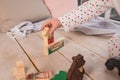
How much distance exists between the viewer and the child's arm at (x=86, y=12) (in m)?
0.86

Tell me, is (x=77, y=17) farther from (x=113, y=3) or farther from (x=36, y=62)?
(x=36, y=62)

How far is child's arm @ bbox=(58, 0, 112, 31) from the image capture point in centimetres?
86

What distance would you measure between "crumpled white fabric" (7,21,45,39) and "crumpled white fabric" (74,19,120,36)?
316 mm

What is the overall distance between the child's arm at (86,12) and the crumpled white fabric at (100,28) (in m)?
0.38

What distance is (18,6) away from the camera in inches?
55.9

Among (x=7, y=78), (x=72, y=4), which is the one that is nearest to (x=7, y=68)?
(x=7, y=78)

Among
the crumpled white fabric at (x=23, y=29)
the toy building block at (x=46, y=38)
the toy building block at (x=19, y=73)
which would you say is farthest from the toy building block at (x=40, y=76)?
the crumpled white fabric at (x=23, y=29)

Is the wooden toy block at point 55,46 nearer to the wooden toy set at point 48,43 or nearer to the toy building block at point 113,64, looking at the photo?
the wooden toy set at point 48,43

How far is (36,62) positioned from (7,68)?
13 centimetres

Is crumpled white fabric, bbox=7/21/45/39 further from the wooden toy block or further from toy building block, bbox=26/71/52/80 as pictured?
toy building block, bbox=26/71/52/80

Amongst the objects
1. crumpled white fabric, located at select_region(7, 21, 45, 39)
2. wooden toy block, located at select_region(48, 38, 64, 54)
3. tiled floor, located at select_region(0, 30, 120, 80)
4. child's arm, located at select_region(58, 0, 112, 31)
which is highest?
child's arm, located at select_region(58, 0, 112, 31)

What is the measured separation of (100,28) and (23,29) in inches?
21.6

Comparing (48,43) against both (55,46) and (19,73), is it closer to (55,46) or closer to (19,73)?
(55,46)

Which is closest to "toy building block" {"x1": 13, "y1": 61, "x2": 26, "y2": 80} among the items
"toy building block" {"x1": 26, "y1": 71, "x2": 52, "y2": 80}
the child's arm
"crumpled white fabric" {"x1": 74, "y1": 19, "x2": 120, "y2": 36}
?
"toy building block" {"x1": 26, "y1": 71, "x2": 52, "y2": 80}
